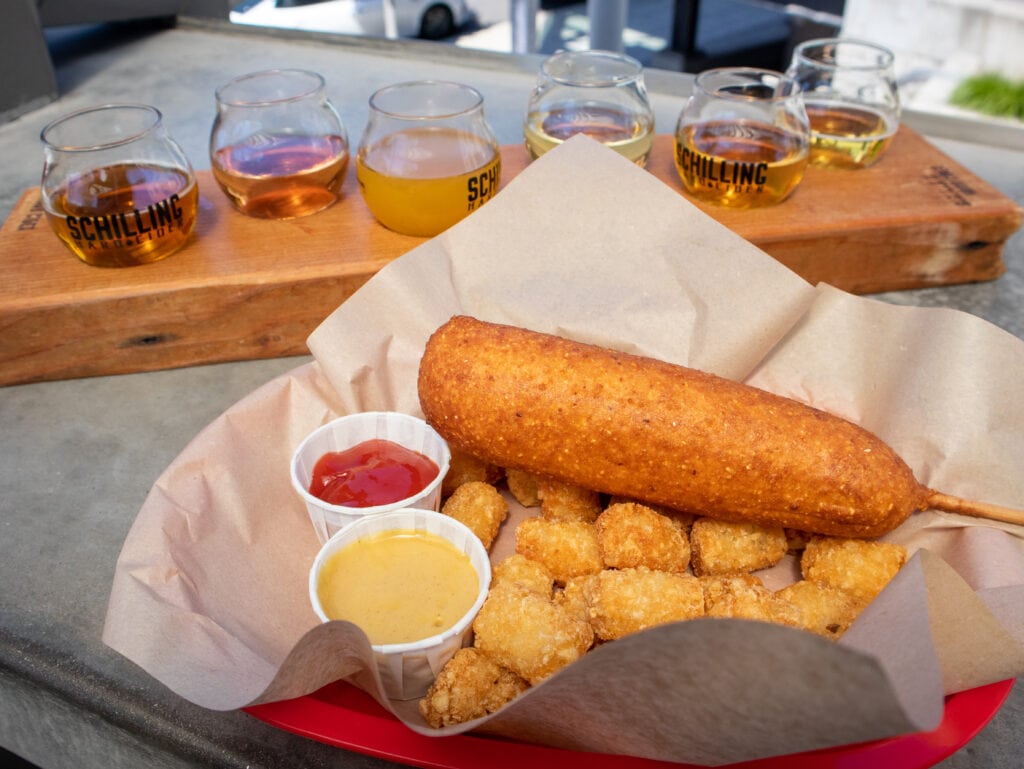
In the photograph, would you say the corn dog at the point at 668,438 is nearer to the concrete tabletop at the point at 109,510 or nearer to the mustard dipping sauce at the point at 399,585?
the mustard dipping sauce at the point at 399,585

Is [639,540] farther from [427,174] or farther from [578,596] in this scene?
[427,174]

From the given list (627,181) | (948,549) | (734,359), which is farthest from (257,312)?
(948,549)

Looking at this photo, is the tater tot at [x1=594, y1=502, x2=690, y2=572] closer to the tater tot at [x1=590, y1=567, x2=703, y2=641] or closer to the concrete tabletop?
the tater tot at [x1=590, y1=567, x2=703, y2=641]

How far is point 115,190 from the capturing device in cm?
202

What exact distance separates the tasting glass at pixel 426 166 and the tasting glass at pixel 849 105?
0.97 metres

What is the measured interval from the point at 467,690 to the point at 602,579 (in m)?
0.29

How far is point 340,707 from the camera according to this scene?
125 centimetres

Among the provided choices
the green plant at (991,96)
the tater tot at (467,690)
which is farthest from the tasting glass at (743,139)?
the green plant at (991,96)

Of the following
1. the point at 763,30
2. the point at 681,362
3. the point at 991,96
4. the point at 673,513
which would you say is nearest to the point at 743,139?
the point at 681,362

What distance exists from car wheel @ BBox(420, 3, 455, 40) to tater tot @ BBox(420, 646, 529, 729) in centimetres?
789

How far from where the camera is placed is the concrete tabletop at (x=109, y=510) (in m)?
1.34

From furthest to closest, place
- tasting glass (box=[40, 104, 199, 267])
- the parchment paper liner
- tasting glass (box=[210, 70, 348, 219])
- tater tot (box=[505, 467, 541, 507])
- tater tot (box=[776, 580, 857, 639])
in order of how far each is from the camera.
Result: tasting glass (box=[210, 70, 348, 219]), tasting glass (box=[40, 104, 199, 267]), tater tot (box=[505, 467, 541, 507]), tater tot (box=[776, 580, 857, 639]), the parchment paper liner

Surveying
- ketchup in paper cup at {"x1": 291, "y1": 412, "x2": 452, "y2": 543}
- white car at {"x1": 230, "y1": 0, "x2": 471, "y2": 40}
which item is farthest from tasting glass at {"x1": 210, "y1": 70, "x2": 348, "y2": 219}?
white car at {"x1": 230, "y1": 0, "x2": 471, "y2": 40}

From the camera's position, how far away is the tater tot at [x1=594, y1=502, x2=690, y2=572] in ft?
5.09
